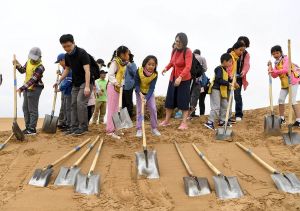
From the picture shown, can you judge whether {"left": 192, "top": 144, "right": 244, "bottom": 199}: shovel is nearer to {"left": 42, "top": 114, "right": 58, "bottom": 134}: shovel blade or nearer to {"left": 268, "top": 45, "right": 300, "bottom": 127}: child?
{"left": 268, "top": 45, "right": 300, "bottom": 127}: child

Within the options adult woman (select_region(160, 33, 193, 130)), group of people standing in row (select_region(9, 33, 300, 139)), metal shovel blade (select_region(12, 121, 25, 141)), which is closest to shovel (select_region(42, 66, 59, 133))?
group of people standing in row (select_region(9, 33, 300, 139))

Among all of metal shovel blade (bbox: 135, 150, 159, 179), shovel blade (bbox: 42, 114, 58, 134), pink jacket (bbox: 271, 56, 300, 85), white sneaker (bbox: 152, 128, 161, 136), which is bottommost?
metal shovel blade (bbox: 135, 150, 159, 179)

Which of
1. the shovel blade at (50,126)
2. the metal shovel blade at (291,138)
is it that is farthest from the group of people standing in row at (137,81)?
the metal shovel blade at (291,138)

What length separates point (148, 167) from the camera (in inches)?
218

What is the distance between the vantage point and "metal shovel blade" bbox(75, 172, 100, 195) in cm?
497

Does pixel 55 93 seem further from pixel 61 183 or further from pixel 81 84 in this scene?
pixel 61 183

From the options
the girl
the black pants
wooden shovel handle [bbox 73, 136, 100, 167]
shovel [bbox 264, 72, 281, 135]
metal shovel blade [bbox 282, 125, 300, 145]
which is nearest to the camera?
wooden shovel handle [bbox 73, 136, 100, 167]

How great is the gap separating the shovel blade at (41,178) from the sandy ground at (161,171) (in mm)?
94

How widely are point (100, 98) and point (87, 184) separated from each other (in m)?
4.90

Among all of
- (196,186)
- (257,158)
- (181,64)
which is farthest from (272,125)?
(196,186)

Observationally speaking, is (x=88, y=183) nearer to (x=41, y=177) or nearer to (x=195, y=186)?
(x=41, y=177)

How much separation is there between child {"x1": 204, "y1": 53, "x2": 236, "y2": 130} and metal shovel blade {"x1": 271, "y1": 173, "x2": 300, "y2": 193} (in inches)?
121

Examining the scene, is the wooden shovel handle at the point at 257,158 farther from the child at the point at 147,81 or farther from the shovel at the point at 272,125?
the child at the point at 147,81

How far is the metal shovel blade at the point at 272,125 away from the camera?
7426 millimetres
